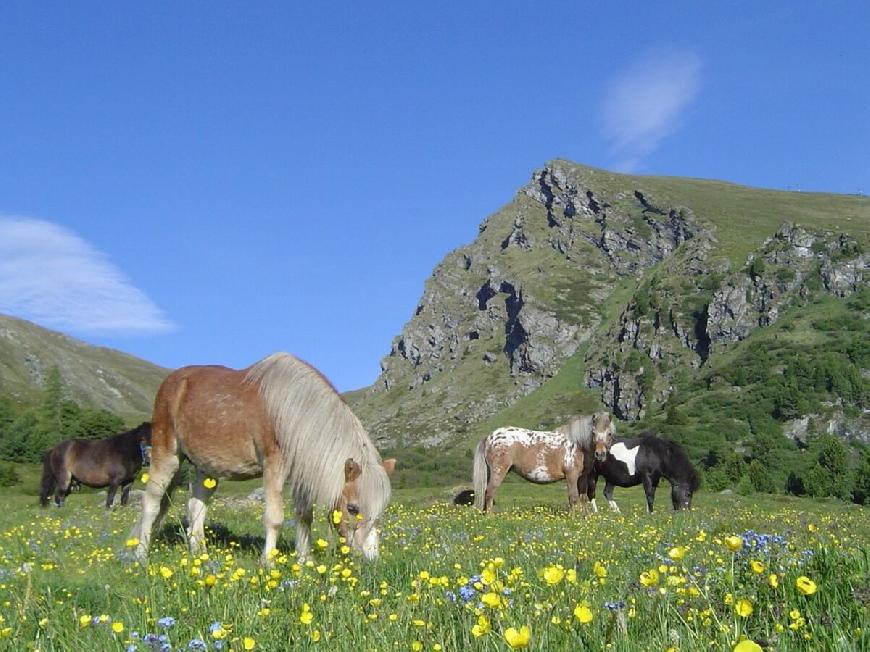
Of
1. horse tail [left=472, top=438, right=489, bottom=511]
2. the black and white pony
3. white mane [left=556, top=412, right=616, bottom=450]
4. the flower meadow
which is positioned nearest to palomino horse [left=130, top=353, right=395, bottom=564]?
the flower meadow

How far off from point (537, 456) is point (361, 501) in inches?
634

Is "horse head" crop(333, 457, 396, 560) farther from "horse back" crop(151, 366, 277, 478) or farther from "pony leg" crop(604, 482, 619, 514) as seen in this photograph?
"pony leg" crop(604, 482, 619, 514)

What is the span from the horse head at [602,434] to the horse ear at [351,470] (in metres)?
15.2

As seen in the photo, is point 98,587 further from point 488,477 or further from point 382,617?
point 488,477

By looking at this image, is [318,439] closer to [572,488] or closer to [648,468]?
[572,488]

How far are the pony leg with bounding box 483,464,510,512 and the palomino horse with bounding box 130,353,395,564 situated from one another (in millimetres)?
13383

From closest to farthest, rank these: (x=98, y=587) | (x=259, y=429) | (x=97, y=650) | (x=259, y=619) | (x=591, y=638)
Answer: (x=591, y=638)
(x=97, y=650)
(x=259, y=619)
(x=98, y=587)
(x=259, y=429)

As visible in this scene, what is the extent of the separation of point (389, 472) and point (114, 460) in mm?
18633

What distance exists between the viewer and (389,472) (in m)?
10.6

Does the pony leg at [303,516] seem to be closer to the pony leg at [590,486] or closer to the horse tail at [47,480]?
the pony leg at [590,486]

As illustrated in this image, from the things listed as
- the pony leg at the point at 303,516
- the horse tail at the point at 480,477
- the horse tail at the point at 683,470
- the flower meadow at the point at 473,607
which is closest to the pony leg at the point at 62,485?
the horse tail at the point at 480,477

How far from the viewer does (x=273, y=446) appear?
1020 centimetres

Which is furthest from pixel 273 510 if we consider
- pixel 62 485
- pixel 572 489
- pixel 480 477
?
pixel 62 485

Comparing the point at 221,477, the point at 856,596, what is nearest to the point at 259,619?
the point at 856,596
